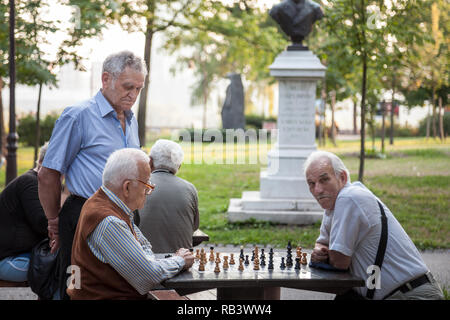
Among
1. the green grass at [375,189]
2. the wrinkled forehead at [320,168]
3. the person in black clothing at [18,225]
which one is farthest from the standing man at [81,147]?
the green grass at [375,189]

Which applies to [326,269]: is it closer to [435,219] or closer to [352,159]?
[435,219]

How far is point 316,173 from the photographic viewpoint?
11.4ft

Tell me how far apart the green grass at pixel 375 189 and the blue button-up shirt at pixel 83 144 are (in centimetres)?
446

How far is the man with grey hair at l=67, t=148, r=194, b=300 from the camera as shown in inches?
114

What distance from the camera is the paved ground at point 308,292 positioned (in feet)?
17.8

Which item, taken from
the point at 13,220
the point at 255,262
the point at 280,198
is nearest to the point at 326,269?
the point at 255,262

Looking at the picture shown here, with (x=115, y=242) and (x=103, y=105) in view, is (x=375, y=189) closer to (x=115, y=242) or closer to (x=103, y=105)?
(x=103, y=105)

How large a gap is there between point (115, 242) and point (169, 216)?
58.3 inches

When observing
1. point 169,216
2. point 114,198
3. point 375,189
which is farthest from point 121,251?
point 375,189

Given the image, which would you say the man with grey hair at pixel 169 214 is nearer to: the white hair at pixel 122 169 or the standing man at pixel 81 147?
the standing man at pixel 81 147

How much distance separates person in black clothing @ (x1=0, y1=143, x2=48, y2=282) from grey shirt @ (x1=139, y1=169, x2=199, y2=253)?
0.74m

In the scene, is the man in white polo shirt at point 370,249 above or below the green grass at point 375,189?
above

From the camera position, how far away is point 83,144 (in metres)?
3.61

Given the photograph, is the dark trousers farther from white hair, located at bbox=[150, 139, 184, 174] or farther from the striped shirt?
white hair, located at bbox=[150, 139, 184, 174]
